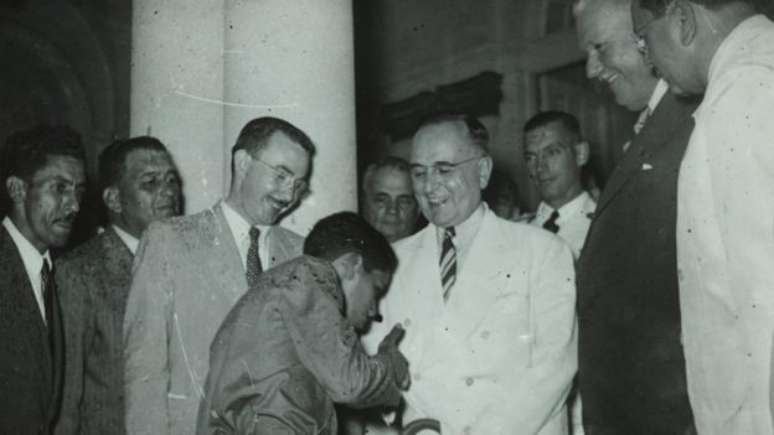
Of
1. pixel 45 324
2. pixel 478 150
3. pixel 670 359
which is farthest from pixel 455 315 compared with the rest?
pixel 45 324

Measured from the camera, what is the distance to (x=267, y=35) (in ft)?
10.6

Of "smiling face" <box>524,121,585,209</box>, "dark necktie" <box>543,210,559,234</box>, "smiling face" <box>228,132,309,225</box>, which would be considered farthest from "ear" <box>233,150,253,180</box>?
"smiling face" <box>524,121,585,209</box>

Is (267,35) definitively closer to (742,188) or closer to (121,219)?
(121,219)

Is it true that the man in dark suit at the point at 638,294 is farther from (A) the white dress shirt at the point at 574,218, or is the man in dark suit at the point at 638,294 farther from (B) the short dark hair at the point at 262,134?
(A) the white dress shirt at the point at 574,218

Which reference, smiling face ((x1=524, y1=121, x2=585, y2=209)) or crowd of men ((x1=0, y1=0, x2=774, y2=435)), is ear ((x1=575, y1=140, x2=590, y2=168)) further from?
crowd of men ((x1=0, y1=0, x2=774, y2=435))

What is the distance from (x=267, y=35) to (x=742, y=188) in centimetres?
207

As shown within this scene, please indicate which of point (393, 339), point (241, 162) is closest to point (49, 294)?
point (241, 162)

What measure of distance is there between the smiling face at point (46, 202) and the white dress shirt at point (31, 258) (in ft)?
0.07

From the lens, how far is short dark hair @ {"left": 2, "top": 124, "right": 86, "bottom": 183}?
129 inches

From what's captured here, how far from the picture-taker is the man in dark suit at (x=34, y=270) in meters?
2.91

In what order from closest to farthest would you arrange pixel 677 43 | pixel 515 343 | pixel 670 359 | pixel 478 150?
pixel 677 43
pixel 670 359
pixel 515 343
pixel 478 150

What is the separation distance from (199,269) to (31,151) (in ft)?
3.25

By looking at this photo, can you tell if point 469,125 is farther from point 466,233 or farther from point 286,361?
point 286,361

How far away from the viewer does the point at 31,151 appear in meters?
3.29
